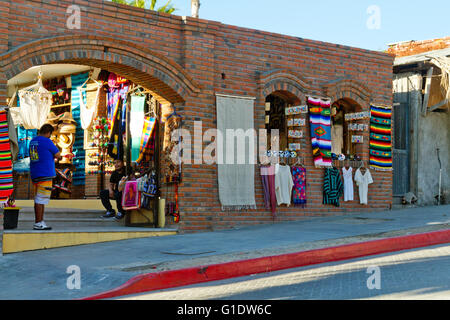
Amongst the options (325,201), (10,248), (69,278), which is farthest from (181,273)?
(325,201)

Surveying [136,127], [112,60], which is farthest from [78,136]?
[112,60]

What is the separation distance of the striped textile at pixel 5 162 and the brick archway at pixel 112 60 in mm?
860

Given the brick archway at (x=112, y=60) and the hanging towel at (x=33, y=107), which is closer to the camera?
the brick archway at (x=112, y=60)

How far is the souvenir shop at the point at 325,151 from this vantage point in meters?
14.8

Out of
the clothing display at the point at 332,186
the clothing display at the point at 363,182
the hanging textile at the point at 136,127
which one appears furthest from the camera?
the clothing display at the point at 363,182

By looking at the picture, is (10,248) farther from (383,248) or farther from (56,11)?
(383,248)

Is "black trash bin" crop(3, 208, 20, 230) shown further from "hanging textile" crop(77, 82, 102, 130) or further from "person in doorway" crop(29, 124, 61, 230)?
"hanging textile" crop(77, 82, 102, 130)

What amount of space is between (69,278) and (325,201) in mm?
8358

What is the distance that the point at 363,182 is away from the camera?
53.2 feet

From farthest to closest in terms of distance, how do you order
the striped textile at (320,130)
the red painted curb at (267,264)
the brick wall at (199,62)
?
the striped textile at (320,130), the brick wall at (199,62), the red painted curb at (267,264)

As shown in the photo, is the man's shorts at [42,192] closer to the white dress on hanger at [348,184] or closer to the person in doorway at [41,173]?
the person in doorway at [41,173]

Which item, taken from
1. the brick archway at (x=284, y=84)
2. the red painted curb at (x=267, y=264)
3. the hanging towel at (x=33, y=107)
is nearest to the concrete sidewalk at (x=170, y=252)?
the red painted curb at (x=267, y=264)
